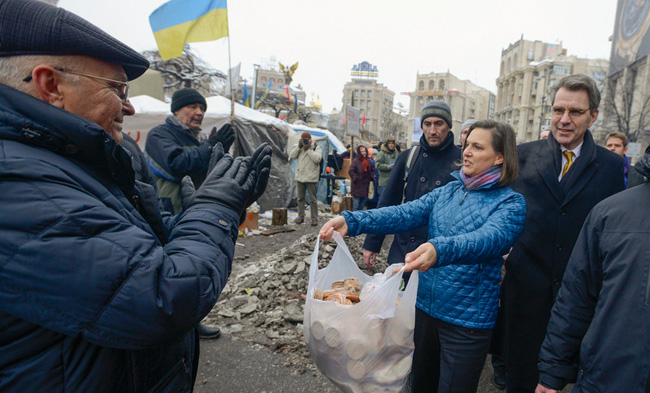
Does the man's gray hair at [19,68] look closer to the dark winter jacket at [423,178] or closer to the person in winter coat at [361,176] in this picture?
the dark winter jacket at [423,178]

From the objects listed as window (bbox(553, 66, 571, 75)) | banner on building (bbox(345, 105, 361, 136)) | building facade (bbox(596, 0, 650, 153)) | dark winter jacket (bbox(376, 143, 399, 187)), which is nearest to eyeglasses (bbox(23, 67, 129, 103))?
dark winter jacket (bbox(376, 143, 399, 187))

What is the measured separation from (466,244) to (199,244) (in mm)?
1247

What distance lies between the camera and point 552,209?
94.7 inches

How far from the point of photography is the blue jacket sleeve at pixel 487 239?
1.71m

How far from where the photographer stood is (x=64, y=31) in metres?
1.00

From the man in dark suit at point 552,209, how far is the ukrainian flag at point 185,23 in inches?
221

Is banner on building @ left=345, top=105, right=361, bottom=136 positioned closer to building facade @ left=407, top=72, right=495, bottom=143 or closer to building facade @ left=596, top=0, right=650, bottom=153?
building facade @ left=596, top=0, right=650, bottom=153

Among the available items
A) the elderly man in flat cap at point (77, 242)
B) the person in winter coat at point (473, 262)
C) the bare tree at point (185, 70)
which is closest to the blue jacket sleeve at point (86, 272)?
the elderly man in flat cap at point (77, 242)

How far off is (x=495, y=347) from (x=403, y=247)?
1021 millimetres

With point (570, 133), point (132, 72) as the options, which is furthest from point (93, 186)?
point (570, 133)

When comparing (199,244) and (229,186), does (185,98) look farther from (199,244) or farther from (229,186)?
(199,244)

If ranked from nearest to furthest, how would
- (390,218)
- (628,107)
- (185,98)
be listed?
1. (390,218)
2. (185,98)
3. (628,107)

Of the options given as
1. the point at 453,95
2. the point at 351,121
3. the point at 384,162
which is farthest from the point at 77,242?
the point at 453,95

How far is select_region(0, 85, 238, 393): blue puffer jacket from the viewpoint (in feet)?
2.75
